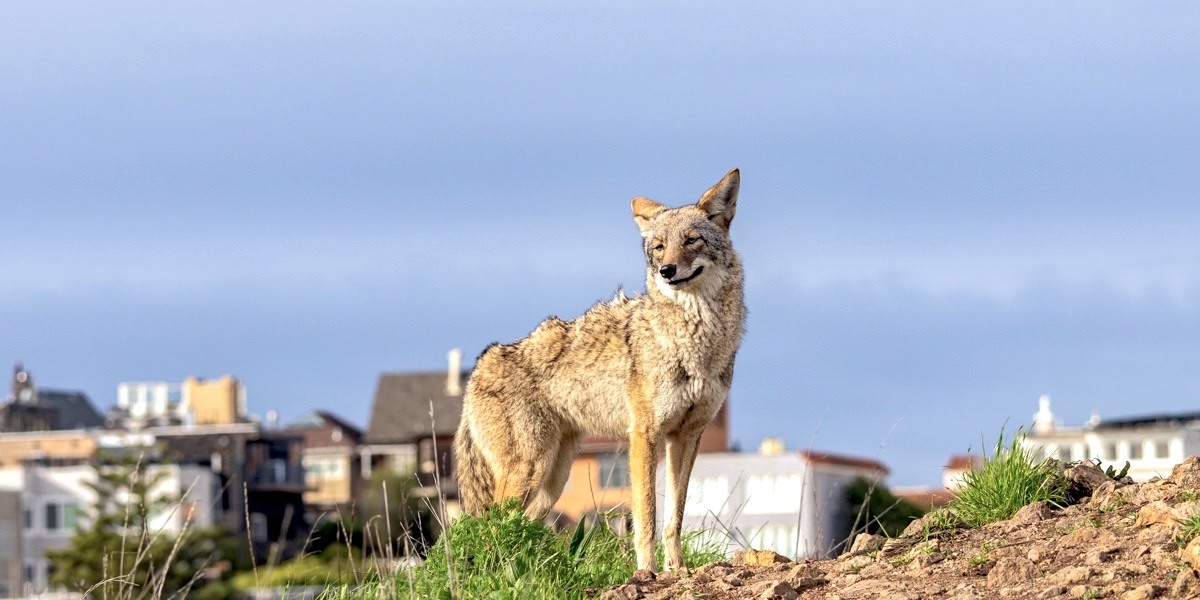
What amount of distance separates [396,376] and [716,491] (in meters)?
28.7

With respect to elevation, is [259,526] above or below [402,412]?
below

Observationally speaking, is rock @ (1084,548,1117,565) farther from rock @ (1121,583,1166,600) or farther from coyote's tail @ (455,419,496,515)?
coyote's tail @ (455,419,496,515)

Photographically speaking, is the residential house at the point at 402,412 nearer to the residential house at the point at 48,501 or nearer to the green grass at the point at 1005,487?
the residential house at the point at 48,501

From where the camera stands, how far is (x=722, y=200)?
10852mm

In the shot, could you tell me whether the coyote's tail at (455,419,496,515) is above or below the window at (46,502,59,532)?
above

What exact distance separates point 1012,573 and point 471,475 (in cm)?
416

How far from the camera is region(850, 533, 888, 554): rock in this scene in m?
10.5

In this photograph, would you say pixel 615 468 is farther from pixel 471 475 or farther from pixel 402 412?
pixel 402 412

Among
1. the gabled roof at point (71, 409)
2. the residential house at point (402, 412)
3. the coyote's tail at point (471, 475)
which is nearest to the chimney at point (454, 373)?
the residential house at point (402, 412)

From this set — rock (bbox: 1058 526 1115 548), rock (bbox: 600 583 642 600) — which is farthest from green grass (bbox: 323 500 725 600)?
rock (bbox: 1058 526 1115 548)

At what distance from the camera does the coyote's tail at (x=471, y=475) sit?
1162 cm

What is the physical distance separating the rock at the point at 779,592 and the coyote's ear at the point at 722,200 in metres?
2.51

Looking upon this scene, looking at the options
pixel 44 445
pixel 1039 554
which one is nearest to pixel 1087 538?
pixel 1039 554

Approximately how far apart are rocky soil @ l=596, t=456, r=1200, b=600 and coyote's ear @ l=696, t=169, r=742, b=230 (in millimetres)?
2178
